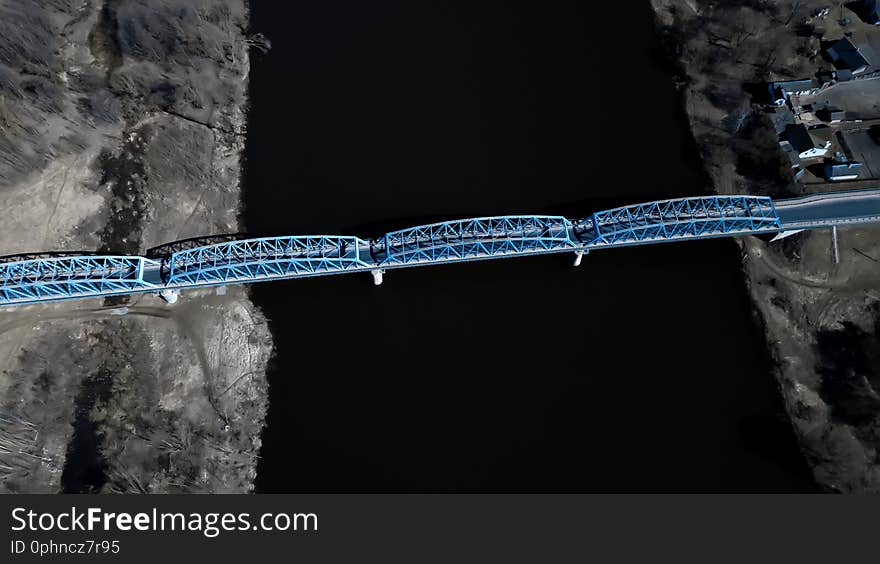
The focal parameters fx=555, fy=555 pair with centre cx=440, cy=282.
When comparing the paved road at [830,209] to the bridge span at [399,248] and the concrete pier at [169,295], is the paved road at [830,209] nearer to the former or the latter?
the bridge span at [399,248]

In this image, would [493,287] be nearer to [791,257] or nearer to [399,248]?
[399,248]

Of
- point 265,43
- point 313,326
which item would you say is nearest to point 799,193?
point 313,326

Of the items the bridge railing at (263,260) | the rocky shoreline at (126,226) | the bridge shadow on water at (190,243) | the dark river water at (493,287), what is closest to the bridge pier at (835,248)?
the dark river water at (493,287)

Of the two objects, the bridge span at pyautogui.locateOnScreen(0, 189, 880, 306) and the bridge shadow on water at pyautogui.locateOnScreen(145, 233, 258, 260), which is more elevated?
the bridge shadow on water at pyautogui.locateOnScreen(145, 233, 258, 260)

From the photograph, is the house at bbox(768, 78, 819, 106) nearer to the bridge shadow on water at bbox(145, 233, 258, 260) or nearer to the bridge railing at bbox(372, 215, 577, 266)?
the bridge railing at bbox(372, 215, 577, 266)

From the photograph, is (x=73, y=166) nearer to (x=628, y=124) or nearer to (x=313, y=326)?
(x=313, y=326)

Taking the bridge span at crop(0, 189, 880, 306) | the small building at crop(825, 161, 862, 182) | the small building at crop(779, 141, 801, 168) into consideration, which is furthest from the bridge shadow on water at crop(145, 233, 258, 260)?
the small building at crop(825, 161, 862, 182)
